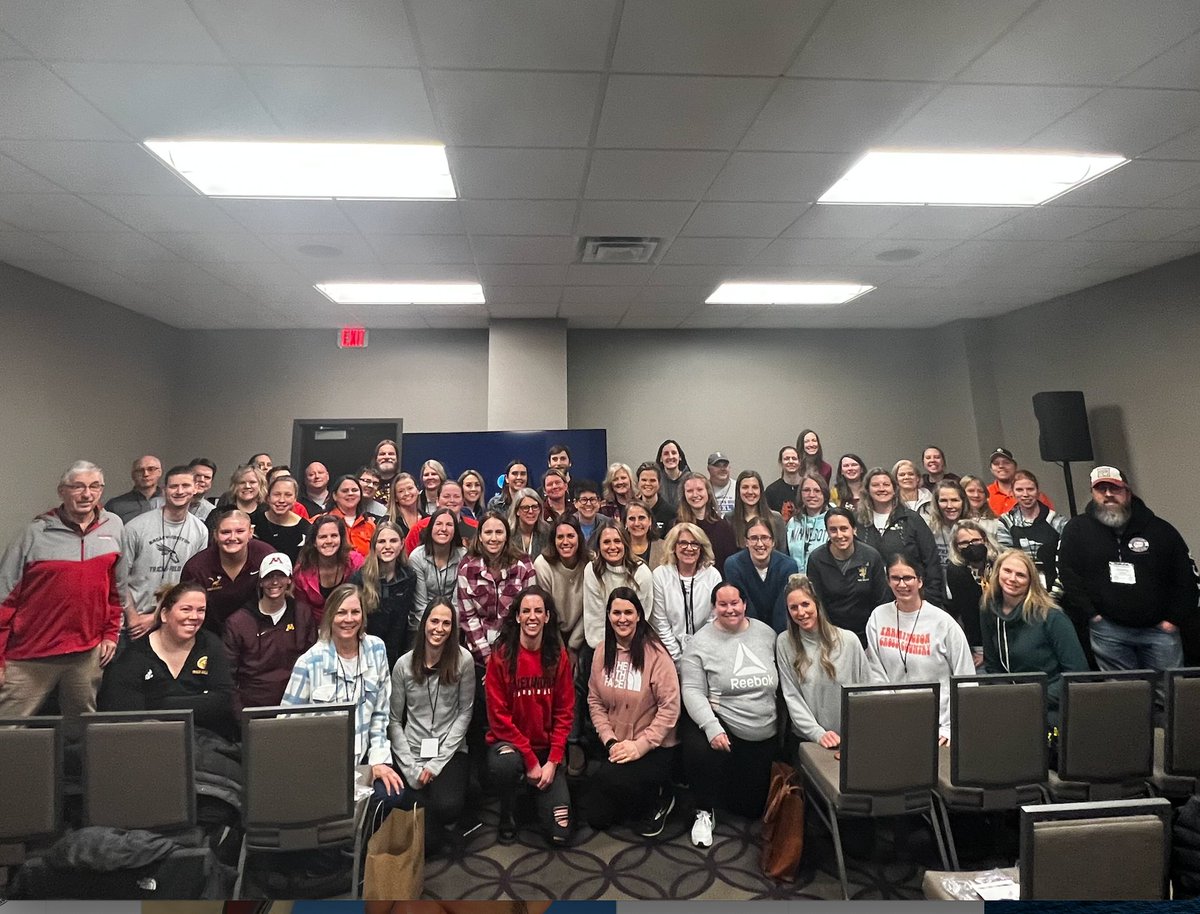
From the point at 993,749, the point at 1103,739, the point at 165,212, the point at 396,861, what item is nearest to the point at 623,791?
the point at 396,861

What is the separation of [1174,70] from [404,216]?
7.53 feet

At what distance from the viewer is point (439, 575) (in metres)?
2.04

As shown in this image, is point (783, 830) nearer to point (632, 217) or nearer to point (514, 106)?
point (632, 217)

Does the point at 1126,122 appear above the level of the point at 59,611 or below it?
above

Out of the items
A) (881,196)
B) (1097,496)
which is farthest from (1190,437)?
(881,196)

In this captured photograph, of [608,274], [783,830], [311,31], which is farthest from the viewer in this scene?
[608,274]

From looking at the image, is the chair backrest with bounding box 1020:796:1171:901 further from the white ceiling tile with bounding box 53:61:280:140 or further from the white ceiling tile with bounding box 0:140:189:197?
the white ceiling tile with bounding box 0:140:189:197

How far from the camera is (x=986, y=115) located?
1.73 metres

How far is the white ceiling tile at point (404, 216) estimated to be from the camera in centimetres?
195

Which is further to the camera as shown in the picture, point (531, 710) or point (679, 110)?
point (531, 710)

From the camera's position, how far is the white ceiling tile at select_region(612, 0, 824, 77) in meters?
1.43

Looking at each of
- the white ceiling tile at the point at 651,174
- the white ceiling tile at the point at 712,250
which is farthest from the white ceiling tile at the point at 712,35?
the white ceiling tile at the point at 712,250

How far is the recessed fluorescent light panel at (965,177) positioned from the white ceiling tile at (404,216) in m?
1.27

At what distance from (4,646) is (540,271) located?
6.75 feet
